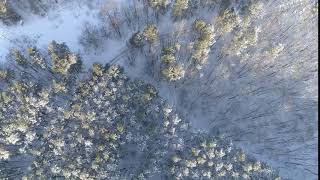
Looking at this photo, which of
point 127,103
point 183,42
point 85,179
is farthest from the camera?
point 183,42

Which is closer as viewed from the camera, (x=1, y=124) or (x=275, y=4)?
(x=1, y=124)

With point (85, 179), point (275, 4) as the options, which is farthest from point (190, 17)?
point (85, 179)

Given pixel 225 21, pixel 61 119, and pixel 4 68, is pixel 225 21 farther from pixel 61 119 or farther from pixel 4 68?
pixel 4 68

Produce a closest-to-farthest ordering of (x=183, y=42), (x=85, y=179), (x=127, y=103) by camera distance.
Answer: (x=85, y=179) → (x=127, y=103) → (x=183, y=42)

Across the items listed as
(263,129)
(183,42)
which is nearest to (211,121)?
(263,129)

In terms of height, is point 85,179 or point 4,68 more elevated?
point 4,68

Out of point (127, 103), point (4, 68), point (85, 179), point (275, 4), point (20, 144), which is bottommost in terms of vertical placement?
point (85, 179)
